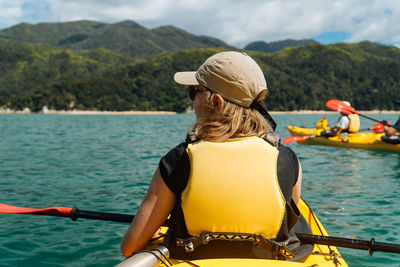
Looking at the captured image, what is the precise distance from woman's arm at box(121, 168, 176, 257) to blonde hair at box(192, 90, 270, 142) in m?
0.34

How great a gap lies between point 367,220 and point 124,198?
406cm

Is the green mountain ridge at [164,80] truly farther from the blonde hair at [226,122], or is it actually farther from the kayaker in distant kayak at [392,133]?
the blonde hair at [226,122]

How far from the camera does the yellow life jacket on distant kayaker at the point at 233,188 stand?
1939 mm

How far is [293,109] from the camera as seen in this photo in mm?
101062

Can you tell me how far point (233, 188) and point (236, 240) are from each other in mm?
300

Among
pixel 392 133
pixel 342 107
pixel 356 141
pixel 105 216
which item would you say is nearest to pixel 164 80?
pixel 342 107

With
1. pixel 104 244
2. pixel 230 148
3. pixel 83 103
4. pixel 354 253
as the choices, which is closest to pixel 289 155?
pixel 230 148

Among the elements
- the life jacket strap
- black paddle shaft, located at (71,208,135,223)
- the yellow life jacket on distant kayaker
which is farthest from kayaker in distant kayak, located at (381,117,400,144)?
the yellow life jacket on distant kayaker

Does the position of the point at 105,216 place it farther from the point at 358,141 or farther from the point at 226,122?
the point at 358,141

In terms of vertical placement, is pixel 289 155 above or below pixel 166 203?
above

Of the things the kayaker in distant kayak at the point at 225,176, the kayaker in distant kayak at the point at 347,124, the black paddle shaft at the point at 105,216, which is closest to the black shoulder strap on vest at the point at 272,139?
the kayaker in distant kayak at the point at 225,176

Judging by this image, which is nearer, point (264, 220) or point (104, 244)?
point (264, 220)

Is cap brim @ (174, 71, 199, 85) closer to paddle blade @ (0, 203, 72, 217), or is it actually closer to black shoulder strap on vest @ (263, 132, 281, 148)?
black shoulder strap on vest @ (263, 132, 281, 148)

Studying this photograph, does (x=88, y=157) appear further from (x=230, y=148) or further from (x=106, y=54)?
(x=106, y=54)
